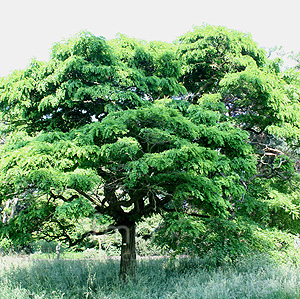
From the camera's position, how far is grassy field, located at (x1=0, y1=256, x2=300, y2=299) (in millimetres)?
5844

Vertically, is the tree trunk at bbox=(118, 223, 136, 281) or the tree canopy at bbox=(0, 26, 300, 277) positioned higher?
the tree canopy at bbox=(0, 26, 300, 277)

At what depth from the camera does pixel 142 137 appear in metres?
6.27

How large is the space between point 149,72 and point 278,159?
5041 mm

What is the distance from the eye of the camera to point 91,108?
25.7 feet

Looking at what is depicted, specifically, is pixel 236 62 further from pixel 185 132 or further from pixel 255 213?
pixel 255 213

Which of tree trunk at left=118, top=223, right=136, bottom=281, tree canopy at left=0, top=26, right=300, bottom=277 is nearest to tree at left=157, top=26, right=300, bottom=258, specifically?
tree canopy at left=0, top=26, right=300, bottom=277

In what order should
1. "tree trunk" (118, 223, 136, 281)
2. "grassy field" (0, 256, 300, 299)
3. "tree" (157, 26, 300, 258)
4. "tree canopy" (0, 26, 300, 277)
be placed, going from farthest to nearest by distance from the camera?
"tree" (157, 26, 300, 258), "tree trunk" (118, 223, 136, 281), "grassy field" (0, 256, 300, 299), "tree canopy" (0, 26, 300, 277)

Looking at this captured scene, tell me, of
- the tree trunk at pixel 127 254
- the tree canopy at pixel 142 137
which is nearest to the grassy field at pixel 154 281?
the tree trunk at pixel 127 254

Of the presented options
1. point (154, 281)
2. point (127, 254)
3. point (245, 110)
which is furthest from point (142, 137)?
point (245, 110)

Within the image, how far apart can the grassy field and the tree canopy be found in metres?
0.75

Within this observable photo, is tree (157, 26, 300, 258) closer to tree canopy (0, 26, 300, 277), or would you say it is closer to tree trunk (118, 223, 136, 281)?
tree canopy (0, 26, 300, 277)

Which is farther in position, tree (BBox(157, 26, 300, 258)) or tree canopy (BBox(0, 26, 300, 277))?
tree (BBox(157, 26, 300, 258))

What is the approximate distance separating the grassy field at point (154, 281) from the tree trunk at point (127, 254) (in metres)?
0.41

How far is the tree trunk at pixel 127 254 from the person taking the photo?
8109 millimetres
